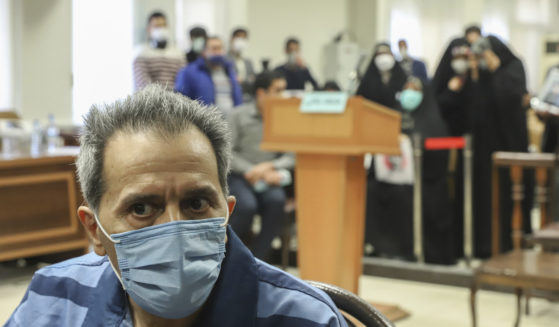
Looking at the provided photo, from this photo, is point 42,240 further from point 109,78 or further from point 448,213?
point 109,78

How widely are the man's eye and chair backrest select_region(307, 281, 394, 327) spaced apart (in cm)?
35

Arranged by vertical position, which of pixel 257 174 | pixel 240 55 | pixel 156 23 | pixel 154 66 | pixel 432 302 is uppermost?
pixel 156 23

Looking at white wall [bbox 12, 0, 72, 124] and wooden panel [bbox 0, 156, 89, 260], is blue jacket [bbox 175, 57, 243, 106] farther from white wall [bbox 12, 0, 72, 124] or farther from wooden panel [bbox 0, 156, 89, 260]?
white wall [bbox 12, 0, 72, 124]

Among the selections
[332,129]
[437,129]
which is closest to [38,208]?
[332,129]

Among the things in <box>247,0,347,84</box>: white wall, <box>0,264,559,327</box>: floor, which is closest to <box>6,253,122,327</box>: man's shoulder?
<box>0,264,559,327</box>: floor

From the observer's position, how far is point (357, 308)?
1.48 metres

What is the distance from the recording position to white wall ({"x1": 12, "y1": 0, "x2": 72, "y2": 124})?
28.8ft

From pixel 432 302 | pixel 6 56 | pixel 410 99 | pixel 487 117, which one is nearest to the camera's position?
pixel 432 302

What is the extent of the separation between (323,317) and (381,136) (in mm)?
3075

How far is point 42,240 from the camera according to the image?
18.5 ft

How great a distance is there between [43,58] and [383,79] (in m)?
4.33

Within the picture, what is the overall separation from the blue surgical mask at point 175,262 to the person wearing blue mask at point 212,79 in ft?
17.2

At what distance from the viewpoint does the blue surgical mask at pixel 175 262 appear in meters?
1.25

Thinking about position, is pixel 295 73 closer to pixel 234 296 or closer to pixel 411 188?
pixel 411 188
